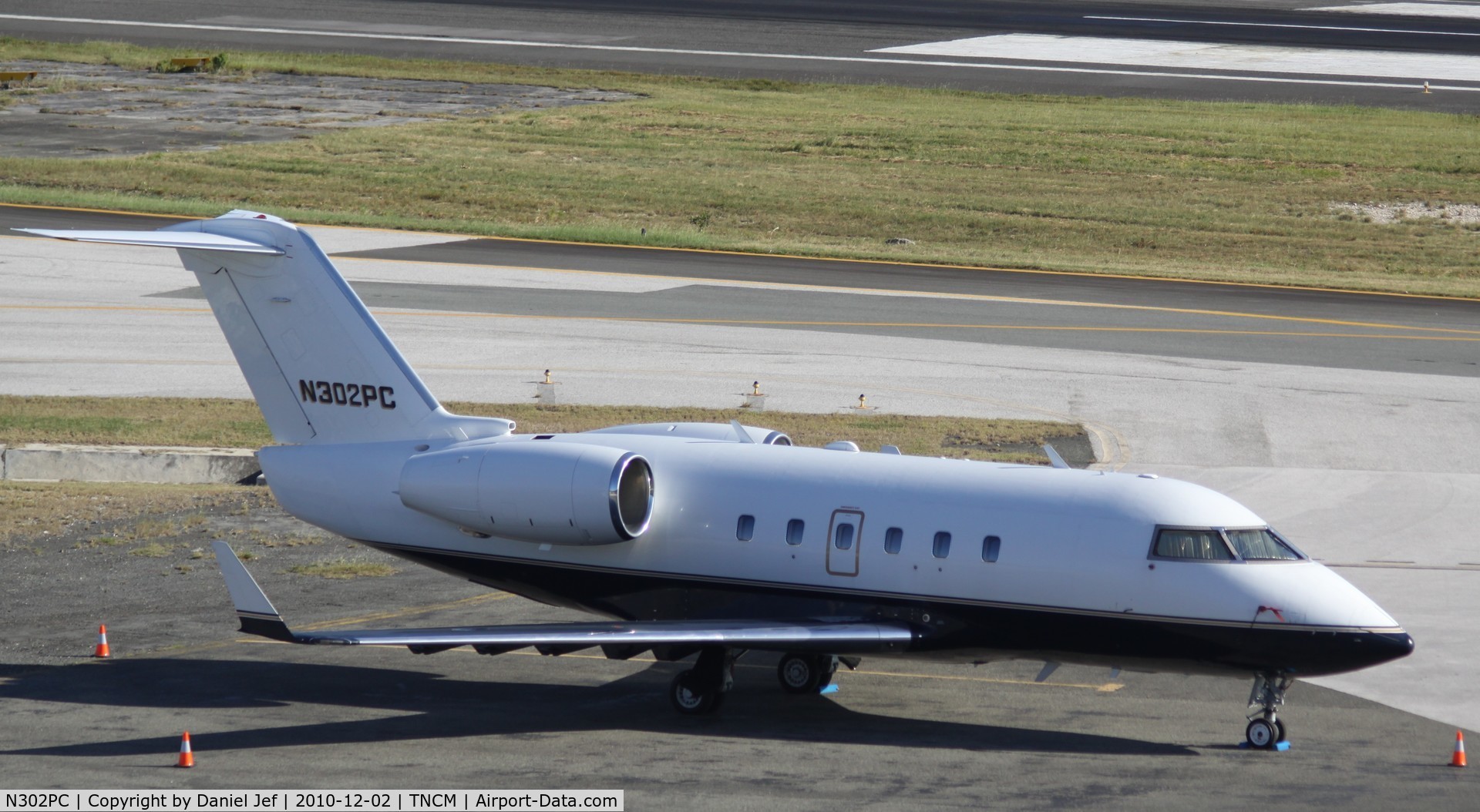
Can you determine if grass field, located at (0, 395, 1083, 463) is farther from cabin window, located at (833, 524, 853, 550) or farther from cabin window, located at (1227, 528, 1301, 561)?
cabin window, located at (1227, 528, 1301, 561)

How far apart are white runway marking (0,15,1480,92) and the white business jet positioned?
62.1 m

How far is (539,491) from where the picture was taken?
19344 mm

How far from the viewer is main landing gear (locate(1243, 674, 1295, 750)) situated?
17.8m

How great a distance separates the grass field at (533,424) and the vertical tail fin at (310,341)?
1092 cm

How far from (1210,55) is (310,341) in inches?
2775

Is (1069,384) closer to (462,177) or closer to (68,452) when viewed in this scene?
(68,452)

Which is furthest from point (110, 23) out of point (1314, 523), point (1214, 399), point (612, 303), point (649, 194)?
point (1314, 523)

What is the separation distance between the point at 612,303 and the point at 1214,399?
16.6 m

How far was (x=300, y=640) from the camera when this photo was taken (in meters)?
17.2

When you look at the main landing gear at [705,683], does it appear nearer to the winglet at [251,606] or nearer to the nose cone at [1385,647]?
the winglet at [251,606]

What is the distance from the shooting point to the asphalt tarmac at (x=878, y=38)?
254 ft

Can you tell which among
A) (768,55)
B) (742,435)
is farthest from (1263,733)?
(768,55)

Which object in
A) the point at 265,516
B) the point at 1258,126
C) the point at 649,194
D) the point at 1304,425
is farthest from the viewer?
the point at 1258,126

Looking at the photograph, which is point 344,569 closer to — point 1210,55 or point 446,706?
point 446,706
